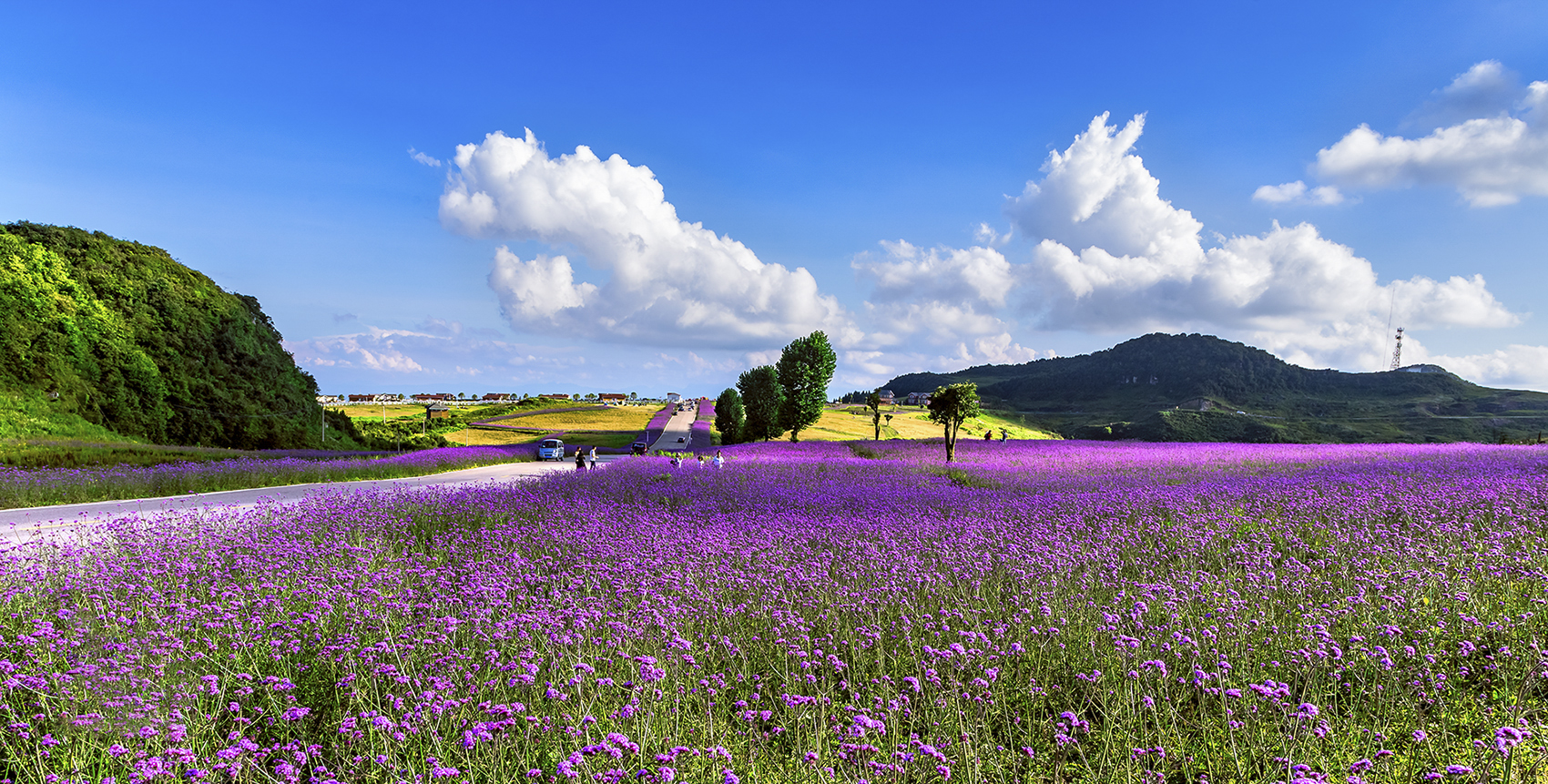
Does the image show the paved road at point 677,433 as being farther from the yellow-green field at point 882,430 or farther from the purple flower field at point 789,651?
the purple flower field at point 789,651

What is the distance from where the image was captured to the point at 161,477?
53.7ft

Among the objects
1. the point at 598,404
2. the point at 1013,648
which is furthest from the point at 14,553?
the point at 598,404

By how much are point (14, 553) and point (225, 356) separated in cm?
3493

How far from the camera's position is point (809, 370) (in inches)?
2261

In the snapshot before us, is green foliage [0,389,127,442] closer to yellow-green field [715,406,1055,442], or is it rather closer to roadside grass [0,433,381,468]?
roadside grass [0,433,381,468]

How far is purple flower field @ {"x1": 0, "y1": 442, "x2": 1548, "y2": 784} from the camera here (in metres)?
3.04

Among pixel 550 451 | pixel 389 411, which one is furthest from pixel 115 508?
pixel 389 411

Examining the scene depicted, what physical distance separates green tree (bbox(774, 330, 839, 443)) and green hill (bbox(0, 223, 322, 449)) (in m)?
34.2

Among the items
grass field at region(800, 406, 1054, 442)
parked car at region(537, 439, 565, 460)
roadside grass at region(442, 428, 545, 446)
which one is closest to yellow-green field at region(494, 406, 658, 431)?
roadside grass at region(442, 428, 545, 446)

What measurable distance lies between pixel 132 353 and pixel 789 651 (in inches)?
1542

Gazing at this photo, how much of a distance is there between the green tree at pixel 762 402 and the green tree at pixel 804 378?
2440 mm

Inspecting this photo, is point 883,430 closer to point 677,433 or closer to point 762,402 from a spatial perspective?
point 762,402

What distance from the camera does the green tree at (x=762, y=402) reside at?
62.4 m

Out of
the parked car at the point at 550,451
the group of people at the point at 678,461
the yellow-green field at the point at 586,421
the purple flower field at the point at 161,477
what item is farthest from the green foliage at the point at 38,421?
the yellow-green field at the point at 586,421
